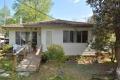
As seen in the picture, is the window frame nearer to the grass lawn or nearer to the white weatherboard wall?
the white weatherboard wall

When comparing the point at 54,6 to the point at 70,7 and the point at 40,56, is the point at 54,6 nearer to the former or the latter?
the point at 70,7

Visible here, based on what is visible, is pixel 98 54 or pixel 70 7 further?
pixel 70 7

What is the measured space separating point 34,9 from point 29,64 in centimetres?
3310

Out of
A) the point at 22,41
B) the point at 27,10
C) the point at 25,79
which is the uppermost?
the point at 27,10

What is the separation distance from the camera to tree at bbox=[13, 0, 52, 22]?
50.1 metres

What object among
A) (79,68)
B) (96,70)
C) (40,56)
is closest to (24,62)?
(40,56)

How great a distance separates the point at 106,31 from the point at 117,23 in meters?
1.48

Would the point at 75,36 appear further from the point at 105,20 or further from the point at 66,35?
the point at 105,20

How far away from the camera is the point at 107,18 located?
16.7 meters

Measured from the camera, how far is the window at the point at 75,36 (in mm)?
23594

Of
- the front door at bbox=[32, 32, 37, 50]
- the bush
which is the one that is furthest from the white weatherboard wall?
the bush

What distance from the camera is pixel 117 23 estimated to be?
53.1 feet

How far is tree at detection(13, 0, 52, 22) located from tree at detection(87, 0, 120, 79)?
107ft

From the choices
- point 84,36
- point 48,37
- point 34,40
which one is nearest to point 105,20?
point 84,36
